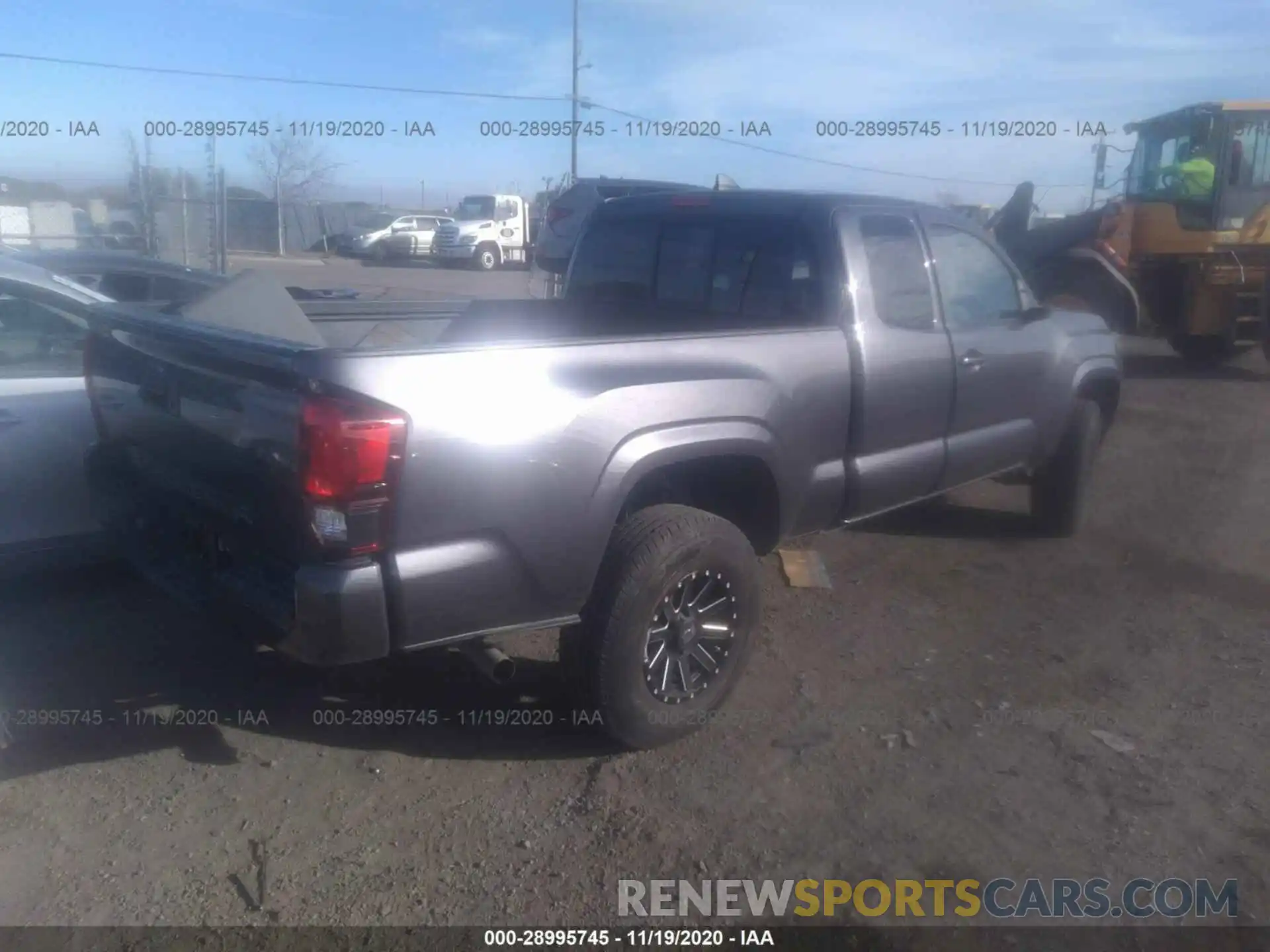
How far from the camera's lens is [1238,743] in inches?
162

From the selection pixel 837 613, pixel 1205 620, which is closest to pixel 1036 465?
pixel 1205 620

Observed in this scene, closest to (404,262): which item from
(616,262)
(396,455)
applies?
(616,262)

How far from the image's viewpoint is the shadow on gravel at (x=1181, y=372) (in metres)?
13.1

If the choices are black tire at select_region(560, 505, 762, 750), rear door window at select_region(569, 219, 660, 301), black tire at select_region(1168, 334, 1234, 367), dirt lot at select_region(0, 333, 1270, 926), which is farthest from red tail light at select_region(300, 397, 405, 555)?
black tire at select_region(1168, 334, 1234, 367)

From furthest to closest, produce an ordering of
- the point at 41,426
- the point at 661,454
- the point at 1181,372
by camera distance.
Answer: the point at 1181,372
the point at 41,426
the point at 661,454

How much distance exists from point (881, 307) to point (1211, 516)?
145 inches

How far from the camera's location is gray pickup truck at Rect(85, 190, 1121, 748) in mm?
3072

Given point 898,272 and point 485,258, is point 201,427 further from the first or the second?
point 485,258

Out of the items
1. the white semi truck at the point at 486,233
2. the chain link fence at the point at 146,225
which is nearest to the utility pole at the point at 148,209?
the chain link fence at the point at 146,225

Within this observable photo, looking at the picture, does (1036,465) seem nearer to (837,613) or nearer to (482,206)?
(837,613)

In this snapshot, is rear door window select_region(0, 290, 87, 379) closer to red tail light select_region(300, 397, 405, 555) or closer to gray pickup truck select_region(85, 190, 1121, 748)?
gray pickup truck select_region(85, 190, 1121, 748)

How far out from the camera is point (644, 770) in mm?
3887

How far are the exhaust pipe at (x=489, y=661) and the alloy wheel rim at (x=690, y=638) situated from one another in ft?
1.70

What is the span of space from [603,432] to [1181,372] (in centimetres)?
1223
